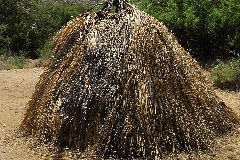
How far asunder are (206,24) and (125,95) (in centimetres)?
583

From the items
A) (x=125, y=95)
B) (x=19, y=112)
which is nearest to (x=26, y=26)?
(x=19, y=112)

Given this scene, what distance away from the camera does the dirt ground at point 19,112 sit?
5156 mm

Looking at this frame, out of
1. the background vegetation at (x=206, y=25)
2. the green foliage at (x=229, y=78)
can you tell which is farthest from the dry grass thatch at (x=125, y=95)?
the background vegetation at (x=206, y=25)

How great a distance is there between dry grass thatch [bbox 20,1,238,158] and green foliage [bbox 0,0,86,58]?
31.8 feet

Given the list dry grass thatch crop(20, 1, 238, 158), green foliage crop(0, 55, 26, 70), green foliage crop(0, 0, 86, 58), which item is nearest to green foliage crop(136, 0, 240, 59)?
green foliage crop(0, 55, 26, 70)

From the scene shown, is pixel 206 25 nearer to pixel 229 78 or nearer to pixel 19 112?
pixel 229 78

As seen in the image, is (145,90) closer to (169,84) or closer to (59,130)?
(169,84)

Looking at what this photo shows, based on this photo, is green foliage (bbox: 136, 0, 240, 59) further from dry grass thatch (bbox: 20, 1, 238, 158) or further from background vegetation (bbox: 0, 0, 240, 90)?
dry grass thatch (bbox: 20, 1, 238, 158)

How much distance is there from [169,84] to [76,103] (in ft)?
3.83

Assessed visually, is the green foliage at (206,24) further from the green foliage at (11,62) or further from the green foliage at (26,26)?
the green foliage at (26,26)

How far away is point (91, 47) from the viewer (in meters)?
5.21

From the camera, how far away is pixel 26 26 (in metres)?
16.1

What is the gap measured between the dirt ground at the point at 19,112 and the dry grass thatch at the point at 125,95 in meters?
0.24

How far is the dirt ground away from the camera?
5.16 m
